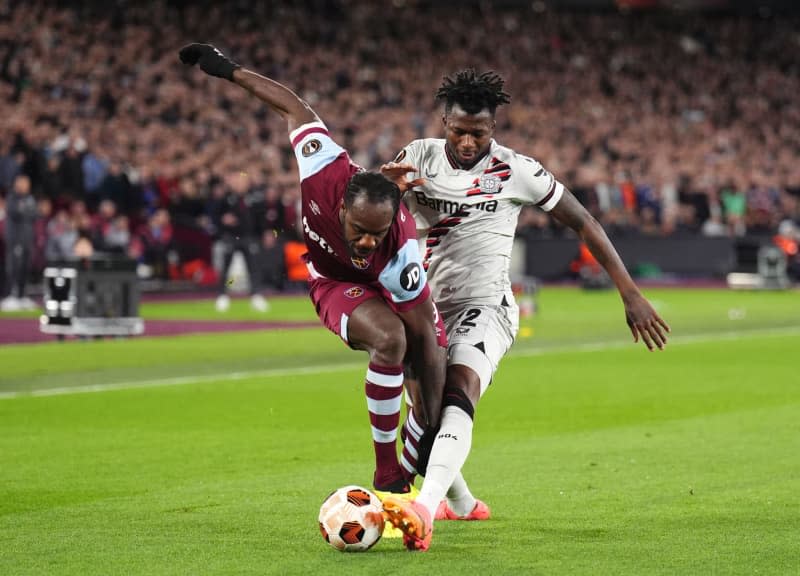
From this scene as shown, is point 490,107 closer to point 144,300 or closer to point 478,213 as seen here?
point 478,213

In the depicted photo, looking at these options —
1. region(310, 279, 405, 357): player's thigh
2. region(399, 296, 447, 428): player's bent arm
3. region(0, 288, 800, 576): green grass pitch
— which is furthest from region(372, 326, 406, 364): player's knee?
region(0, 288, 800, 576): green grass pitch

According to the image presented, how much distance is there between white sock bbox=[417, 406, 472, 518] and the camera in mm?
6234

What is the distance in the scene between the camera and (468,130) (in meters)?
6.99

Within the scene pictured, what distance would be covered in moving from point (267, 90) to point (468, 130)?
102cm

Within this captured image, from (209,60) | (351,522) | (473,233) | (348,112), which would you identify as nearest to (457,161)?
(473,233)

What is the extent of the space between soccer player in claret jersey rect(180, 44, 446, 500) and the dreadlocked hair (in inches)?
24.1

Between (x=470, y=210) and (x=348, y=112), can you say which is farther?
(x=348, y=112)

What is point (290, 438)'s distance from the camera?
10.0 meters

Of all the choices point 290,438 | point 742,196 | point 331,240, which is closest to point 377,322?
point 331,240

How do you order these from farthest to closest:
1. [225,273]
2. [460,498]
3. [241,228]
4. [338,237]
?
[225,273], [241,228], [460,498], [338,237]

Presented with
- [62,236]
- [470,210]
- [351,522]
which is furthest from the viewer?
[62,236]

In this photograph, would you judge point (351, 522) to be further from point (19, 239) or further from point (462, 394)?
point (19, 239)

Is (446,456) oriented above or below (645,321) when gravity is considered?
below

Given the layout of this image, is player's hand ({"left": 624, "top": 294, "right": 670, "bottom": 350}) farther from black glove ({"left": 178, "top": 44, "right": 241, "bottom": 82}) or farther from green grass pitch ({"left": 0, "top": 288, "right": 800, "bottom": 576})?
black glove ({"left": 178, "top": 44, "right": 241, "bottom": 82})
